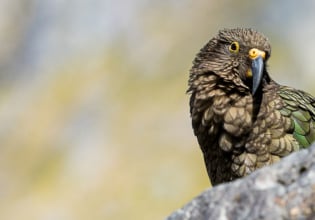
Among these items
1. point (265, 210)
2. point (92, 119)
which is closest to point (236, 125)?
point (265, 210)

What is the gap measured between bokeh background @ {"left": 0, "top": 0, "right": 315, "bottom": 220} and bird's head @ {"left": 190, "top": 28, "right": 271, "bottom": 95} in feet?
41.3

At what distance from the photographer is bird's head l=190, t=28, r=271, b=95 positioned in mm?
8188

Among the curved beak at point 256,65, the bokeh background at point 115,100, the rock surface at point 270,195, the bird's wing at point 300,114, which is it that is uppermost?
the bokeh background at point 115,100

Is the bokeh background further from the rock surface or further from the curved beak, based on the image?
the rock surface

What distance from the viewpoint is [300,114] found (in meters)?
8.36

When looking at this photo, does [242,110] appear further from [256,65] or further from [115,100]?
[115,100]

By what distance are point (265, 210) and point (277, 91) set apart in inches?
151

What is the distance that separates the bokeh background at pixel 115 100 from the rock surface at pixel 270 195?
1615 centimetres

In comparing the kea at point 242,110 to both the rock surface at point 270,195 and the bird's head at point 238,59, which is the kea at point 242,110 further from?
the rock surface at point 270,195

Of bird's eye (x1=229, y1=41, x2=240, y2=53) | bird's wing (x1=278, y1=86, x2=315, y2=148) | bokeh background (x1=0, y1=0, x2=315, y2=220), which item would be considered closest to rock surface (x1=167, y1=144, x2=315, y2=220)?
bird's wing (x1=278, y1=86, x2=315, y2=148)

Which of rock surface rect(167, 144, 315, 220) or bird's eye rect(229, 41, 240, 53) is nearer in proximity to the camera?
rock surface rect(167, 144, 315, 220)

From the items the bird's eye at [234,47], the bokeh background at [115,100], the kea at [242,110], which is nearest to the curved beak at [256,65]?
the kea at [242,110]

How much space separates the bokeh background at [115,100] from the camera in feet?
76.1

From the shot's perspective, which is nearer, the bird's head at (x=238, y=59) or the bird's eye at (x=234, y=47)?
the bird's head at (x=238, y=59)
